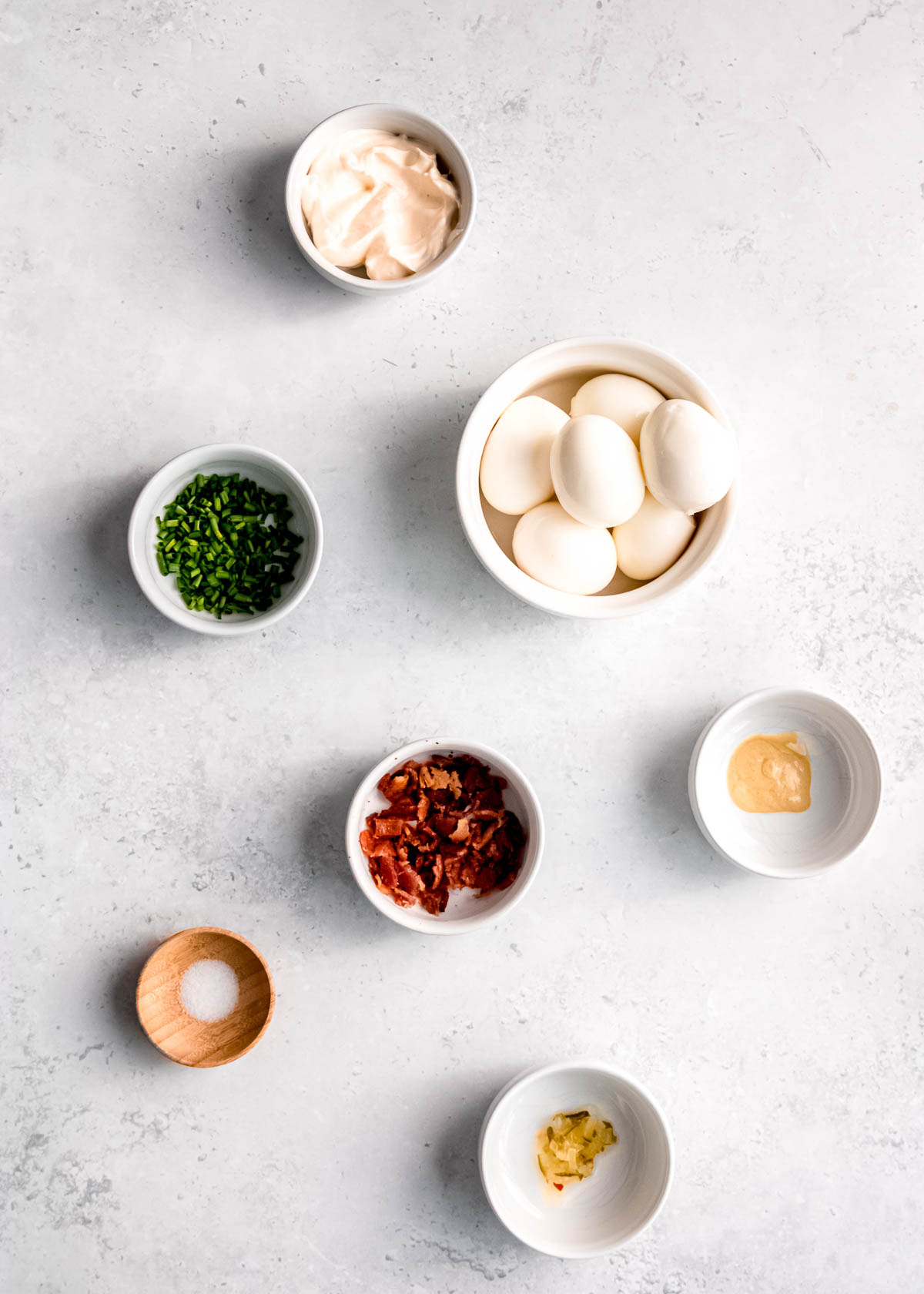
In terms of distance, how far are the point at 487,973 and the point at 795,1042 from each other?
1.77 feet

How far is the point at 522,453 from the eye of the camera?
1.35 m

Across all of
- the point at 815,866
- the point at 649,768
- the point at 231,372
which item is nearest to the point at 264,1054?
the point at 649,768

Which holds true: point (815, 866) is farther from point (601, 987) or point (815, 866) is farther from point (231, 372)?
point (231, 372)

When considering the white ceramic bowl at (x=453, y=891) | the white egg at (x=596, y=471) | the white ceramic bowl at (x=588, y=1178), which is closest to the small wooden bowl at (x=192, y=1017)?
the white ceramic bowl at (x=453, y=891)

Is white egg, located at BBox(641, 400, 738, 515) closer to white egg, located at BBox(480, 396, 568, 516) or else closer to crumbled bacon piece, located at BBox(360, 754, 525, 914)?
white egg, located at BBox(480, 396, 568, 516)

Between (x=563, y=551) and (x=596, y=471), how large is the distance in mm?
134

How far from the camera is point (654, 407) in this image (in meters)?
1.34

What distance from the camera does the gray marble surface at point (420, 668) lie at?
1.47m

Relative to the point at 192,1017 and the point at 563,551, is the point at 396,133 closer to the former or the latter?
the point at 563,551

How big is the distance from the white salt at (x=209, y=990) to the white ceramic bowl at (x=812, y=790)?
0.80m

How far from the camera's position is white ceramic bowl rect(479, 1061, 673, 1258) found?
4.56ft

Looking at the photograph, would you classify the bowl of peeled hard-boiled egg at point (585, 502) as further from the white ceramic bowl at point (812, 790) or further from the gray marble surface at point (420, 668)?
the white ceramic bowl at point (812, 790)

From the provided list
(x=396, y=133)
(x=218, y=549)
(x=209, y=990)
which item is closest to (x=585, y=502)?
(x=218, y=549)

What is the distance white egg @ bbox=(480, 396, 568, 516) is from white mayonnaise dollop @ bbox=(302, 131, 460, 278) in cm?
30
